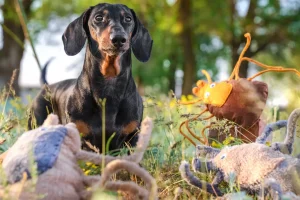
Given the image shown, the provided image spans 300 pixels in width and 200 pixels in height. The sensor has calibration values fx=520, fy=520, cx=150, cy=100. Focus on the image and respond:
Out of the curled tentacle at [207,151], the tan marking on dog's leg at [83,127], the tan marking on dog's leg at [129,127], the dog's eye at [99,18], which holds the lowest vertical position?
the tan marking on dog's leg at [129,127]

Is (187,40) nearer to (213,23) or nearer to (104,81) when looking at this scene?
(213,23)

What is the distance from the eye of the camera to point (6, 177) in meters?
1.80

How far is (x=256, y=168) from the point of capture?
81.5 inches

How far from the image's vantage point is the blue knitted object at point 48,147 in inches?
70.0

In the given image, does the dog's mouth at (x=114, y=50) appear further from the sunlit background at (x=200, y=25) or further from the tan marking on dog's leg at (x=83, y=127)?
the sunlit background at (x=200, y=25)

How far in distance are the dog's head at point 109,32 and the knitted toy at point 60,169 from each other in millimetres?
1141

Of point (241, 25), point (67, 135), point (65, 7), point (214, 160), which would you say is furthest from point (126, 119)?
point (65, 7)

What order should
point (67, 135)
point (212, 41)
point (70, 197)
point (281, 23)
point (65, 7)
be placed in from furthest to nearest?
point (212, 41)
point (65, 7)
point (281, 23)
point (67, 135)
point (70, 197)

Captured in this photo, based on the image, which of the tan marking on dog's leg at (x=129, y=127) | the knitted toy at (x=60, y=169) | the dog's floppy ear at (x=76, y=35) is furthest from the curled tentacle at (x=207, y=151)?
the dog's floppy ear at (x=76, y=35)

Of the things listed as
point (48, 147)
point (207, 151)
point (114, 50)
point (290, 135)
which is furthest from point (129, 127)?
point (48, 147)

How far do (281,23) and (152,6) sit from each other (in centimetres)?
409

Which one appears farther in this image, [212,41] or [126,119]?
[212,41]

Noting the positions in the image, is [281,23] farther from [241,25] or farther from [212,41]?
[212,41]

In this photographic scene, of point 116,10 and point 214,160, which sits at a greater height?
point 116,10
